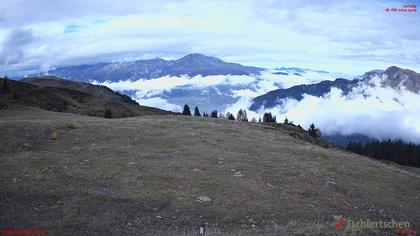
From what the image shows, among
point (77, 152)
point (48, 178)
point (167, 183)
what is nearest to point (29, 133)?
point (77, 152)

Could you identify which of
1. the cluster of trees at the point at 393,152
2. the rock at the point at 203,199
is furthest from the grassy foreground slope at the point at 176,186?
the cluster of trees at the point at 393,152

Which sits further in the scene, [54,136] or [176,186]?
[54,136]

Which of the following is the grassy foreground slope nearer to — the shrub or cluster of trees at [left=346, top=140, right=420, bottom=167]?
the shrub

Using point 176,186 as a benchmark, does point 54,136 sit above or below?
above

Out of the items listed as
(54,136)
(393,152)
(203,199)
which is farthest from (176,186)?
(393,152)

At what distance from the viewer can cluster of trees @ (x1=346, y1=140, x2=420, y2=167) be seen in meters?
160

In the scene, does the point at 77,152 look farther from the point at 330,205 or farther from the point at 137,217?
the point at 330,205

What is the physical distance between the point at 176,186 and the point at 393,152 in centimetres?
16921

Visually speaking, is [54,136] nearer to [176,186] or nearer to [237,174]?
[176,186]

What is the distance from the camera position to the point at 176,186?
72.0 feet

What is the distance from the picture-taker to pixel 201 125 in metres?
43.1

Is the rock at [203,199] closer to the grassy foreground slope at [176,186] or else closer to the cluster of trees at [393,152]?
the grassy foreground slope at [176,186]

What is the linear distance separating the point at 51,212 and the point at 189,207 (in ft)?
21.4

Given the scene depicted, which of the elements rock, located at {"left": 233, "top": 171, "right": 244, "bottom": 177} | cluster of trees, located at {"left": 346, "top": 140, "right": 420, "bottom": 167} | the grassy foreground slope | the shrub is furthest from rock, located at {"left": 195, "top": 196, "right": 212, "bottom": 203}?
cluster of trees, located at {"left": 346, "top": 140, "right": 420, "bottom": 167}
